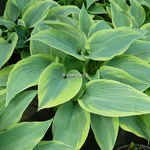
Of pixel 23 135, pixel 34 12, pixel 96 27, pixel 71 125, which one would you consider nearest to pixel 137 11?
pixel 96 27

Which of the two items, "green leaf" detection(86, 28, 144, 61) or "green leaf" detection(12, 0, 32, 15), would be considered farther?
"green leaf" detection(12, 0, 32, 15)

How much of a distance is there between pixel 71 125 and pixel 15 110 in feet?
0.58

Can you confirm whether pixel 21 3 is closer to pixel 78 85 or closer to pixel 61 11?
pixel 61 11

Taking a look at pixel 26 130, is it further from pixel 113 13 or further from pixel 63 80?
pixel 113 13

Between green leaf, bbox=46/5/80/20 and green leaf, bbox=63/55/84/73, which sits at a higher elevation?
green leaf, bbox=46/5/80/20

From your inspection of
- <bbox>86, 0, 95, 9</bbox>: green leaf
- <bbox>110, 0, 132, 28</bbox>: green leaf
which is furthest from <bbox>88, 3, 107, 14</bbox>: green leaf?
<bbox>110, 0, 132, 28</bbox>: green leaf

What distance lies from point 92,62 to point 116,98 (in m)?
0.24

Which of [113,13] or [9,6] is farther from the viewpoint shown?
[9,6]

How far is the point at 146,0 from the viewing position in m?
1.40

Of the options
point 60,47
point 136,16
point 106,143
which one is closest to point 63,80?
point 60,47

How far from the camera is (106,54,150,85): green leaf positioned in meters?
0.94

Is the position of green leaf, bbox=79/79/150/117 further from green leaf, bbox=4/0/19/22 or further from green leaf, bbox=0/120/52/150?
green leaf, bbox=4/0/19/22

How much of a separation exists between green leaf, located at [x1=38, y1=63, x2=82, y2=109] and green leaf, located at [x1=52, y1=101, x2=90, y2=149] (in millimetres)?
67

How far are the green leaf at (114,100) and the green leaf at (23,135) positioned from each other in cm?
14
